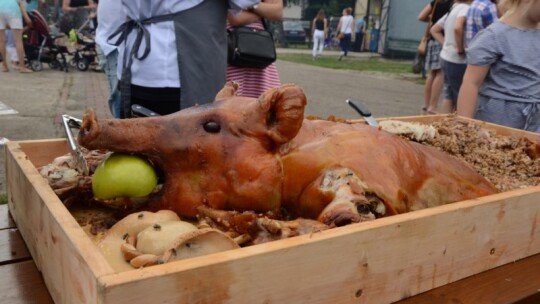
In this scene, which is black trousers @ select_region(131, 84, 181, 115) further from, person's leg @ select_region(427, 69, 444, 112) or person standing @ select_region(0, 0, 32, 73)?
person standing @ select_region(0, 0, 32, 73)

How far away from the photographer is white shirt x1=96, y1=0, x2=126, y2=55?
226 cm

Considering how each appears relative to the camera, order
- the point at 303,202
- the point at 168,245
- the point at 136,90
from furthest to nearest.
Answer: the point at 136,90
the point at 303,202
the point at 168,245

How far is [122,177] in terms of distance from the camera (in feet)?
3.92

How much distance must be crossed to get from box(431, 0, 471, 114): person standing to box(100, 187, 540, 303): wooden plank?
3.99 metres

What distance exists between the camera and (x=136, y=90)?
2188mm

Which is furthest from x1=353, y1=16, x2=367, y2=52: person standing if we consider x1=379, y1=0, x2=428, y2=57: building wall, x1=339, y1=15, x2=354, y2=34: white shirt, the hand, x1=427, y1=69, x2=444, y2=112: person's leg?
x1=427, y1=69, x2=444, y2=112: person's leg

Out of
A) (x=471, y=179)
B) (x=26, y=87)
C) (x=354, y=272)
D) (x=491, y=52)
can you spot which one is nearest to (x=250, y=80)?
(x=491, y=52)

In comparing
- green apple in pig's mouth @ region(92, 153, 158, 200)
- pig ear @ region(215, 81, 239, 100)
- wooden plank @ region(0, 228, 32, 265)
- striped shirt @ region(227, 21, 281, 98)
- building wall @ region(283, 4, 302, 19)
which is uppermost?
pig ear @ region(215, 81, 239, 100)

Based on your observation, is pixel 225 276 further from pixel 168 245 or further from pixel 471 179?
pixel 471 179

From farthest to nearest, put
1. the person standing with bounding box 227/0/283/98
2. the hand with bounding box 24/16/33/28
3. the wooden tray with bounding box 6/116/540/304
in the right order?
the hand with bounding box 24/16/33/28
the person standing with bounding box 227/0/283/98
the wooden tray with bounding box 6/116/540/304

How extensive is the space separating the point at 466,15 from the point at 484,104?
8.90 feet

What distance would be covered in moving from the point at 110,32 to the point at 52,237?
147cm

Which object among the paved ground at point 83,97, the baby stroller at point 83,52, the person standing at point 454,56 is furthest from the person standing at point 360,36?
the person standing at point 454,56

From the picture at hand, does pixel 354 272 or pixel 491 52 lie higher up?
pixel 491 52
